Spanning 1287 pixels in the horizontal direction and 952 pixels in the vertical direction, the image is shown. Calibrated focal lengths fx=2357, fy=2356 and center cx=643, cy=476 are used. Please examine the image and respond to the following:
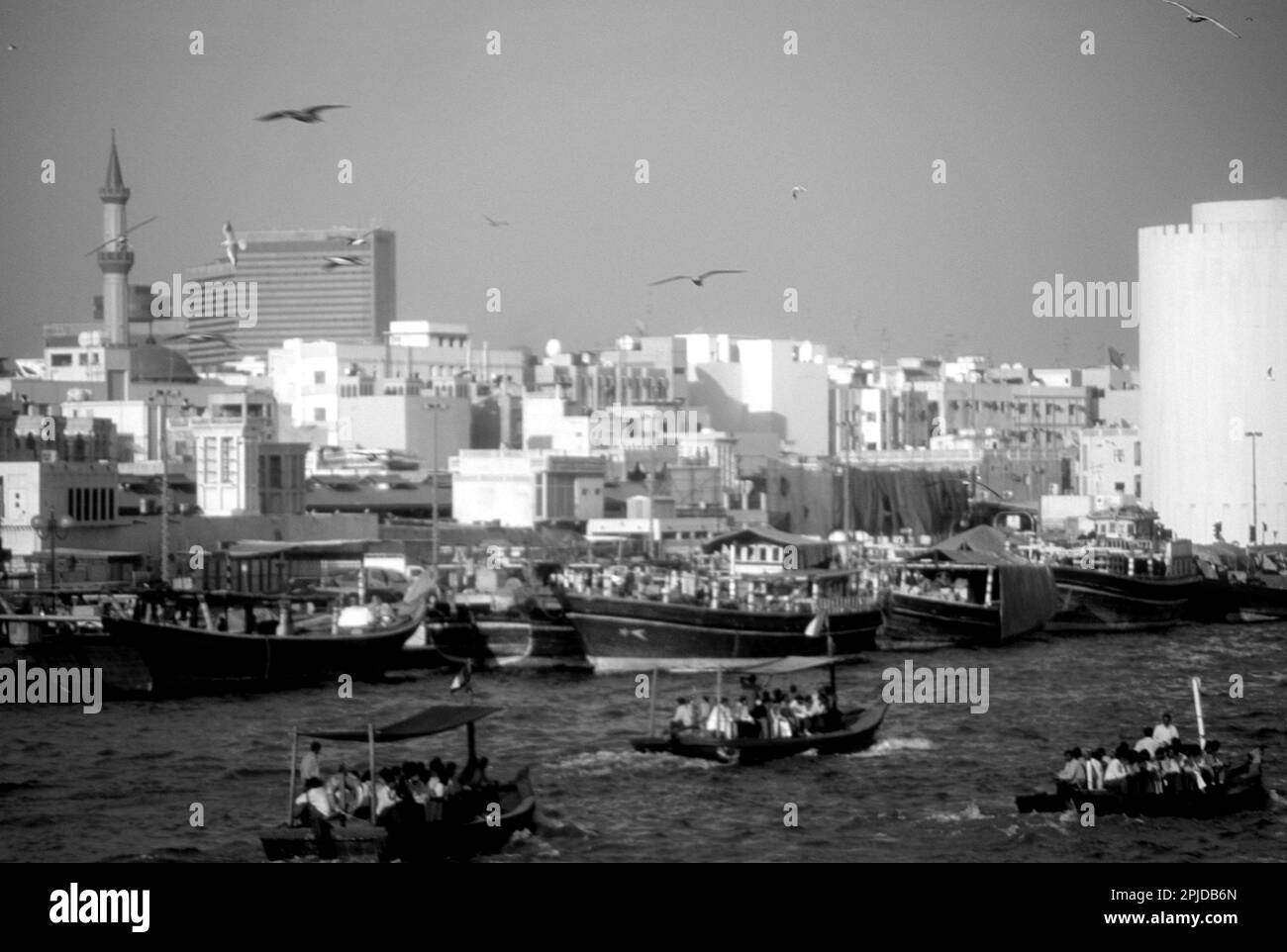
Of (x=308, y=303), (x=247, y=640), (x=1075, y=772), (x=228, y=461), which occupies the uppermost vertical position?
(x=308, y=303)

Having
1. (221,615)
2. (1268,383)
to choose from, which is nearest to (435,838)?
(221,615)

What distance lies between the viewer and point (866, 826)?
16.4 m

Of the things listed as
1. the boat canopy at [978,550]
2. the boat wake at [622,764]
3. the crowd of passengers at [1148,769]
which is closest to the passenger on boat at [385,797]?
the boat wake at [622,764]

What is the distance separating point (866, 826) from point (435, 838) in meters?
3.55

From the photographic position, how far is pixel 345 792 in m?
14.6

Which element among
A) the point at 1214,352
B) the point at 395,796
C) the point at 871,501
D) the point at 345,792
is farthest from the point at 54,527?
the point at 871,501

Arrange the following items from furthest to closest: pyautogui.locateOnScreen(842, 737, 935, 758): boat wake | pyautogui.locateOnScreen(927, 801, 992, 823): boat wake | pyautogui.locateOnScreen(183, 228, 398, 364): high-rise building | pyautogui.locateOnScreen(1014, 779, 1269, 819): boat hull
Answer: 1. pyautogui.locateOnScreen(183, 228, 398, 364): high-rise building
2. pyautogui.locateOnScreen(842, 737, 935, 758): boat wake
3. pyautogui.locateOnScreen(927, 801, 992, 823): boat wake
4. pyautogui.locateOnScreen(1014, 779, 1269, 819): boat hull

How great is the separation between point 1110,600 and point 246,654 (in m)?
15.9

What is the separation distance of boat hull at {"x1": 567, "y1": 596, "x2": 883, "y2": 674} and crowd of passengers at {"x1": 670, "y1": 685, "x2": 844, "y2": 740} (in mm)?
7807

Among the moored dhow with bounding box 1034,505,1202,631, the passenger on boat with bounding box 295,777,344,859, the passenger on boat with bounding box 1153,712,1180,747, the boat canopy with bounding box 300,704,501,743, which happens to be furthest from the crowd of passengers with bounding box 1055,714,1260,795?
the moored dhow with bounding box 1034,505,1202,631

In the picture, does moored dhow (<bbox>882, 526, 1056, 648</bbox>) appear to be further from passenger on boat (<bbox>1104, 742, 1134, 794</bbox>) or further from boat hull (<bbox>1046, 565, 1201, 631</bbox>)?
passenger on boat (<bbox>1104, 742, 1134, 794</bbox>)

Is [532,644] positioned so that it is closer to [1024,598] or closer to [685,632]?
[685,632]

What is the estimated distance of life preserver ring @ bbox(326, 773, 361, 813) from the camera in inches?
572
